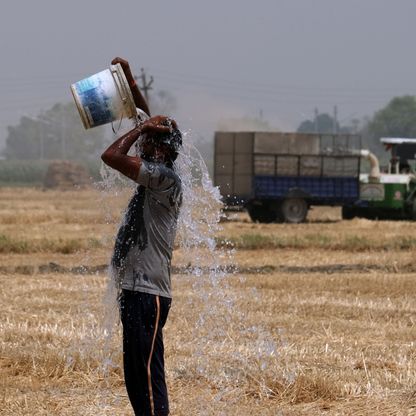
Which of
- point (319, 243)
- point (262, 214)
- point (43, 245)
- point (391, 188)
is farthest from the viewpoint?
point (262, 214)

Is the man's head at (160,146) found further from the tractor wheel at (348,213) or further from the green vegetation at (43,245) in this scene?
the tractor wheel at (348,213)

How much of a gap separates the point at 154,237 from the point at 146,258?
121 mm

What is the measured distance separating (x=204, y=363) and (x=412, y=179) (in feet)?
67.0

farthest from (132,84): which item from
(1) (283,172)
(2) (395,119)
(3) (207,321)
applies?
(2) (395,119)

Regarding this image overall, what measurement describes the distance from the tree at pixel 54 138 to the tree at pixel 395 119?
31935 mm

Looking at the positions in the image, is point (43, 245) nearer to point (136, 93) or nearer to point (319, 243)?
point (319, 243)

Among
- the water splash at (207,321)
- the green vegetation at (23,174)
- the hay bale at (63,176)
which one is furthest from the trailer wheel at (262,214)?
the green vegetation at (23,174)

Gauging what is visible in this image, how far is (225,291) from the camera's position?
38.9ft

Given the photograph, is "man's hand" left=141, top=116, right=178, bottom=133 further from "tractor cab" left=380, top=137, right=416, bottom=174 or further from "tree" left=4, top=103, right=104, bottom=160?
"tree" left=4, top=103, right=104, bottom=160

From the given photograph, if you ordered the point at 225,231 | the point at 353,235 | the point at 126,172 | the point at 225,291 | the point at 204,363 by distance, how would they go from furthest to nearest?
Result: 1. the point at 225,231
2. the point at 353,235
3. the point at 225,291
4. the point at 204,363
5. the point at 126,172

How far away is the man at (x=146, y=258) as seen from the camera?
5.35 meters

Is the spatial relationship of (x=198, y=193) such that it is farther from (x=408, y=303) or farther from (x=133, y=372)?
(x=408, y=303)

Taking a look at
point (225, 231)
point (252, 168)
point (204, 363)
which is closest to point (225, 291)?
point (204, 363)

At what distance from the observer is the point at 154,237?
17.7ft
